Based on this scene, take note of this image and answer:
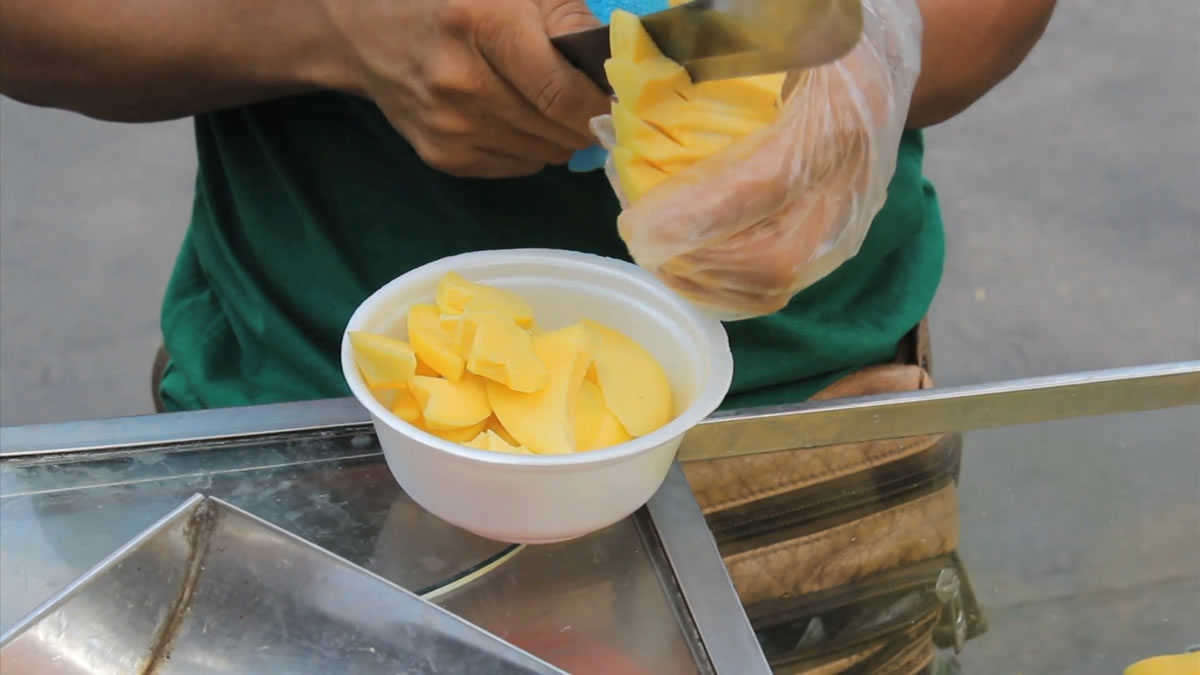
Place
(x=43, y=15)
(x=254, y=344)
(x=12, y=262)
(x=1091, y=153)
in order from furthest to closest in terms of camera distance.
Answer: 1. (x=1091, y=153)
2. (x=12, y=262)
3. (x=254, y=344)
4. (x=43, y=15)

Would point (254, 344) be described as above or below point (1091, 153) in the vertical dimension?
above

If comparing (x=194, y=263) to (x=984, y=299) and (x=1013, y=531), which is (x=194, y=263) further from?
(x=984, y=299)

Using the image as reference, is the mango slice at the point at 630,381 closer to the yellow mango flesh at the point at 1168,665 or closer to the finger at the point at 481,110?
the finger at the point at 481,110

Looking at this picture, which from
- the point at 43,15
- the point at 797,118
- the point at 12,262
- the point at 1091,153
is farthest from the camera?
the point at 1091,153

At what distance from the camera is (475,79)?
566 millimetres

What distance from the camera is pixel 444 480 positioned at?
1.58ft

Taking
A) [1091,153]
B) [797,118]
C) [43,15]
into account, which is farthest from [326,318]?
[1091,153]

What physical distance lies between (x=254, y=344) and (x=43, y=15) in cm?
24

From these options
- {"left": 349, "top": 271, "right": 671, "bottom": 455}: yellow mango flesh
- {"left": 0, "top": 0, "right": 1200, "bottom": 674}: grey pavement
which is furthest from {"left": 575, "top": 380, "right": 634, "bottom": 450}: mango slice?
{"left": 0, "top": 0, "right": 1200, "bottom": 674}: grey pavement

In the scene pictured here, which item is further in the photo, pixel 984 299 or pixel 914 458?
pixel 984 299

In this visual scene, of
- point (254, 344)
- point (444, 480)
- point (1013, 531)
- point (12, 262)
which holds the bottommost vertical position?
point (12, 262)

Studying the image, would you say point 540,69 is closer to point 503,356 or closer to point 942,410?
point 503,356

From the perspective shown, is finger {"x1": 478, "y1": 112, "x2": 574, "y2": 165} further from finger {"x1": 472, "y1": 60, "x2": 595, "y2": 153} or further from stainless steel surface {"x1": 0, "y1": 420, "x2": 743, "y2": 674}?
stainless steel surface {"x1": 0, "y1": 420, "x2": 743, "y2": 674}

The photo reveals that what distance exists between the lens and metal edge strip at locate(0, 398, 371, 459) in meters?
0.56
